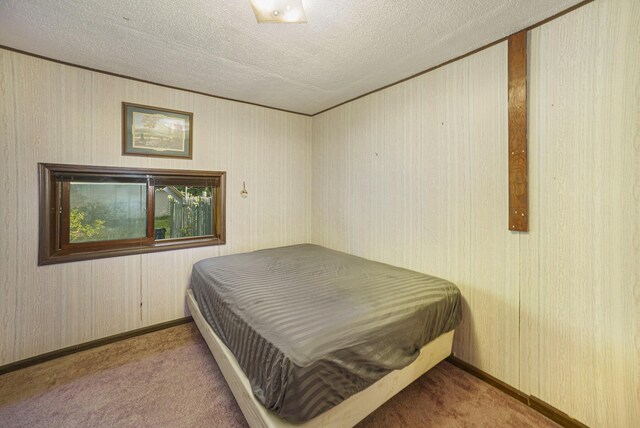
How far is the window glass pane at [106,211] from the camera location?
236 centimetres

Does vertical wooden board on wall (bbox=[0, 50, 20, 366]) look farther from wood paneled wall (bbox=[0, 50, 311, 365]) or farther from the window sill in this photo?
the window sill

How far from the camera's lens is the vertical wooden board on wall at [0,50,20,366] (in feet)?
6.48

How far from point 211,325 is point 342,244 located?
1768mm

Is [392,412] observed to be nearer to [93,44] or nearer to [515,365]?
[515,365]

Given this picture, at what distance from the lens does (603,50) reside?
4.67 feet

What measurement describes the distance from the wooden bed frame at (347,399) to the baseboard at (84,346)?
1.01 m

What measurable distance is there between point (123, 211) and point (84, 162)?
0.53 meters

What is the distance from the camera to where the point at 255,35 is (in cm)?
181

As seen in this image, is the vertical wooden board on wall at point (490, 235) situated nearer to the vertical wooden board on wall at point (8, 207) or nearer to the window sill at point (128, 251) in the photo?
the window sill at point (128, 251)

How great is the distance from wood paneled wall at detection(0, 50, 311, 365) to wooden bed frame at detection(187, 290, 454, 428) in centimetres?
111

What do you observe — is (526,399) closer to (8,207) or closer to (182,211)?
(182,211)

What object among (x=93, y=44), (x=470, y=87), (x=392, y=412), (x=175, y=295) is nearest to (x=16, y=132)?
(x=93, y=44)

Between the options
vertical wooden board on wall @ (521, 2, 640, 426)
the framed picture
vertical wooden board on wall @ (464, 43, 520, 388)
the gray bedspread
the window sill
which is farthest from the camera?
the framed picture

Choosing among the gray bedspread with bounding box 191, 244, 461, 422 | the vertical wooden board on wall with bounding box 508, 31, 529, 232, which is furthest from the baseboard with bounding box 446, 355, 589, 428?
the vertical wooden board on wall with bounding box 508, 31, 529, 232
